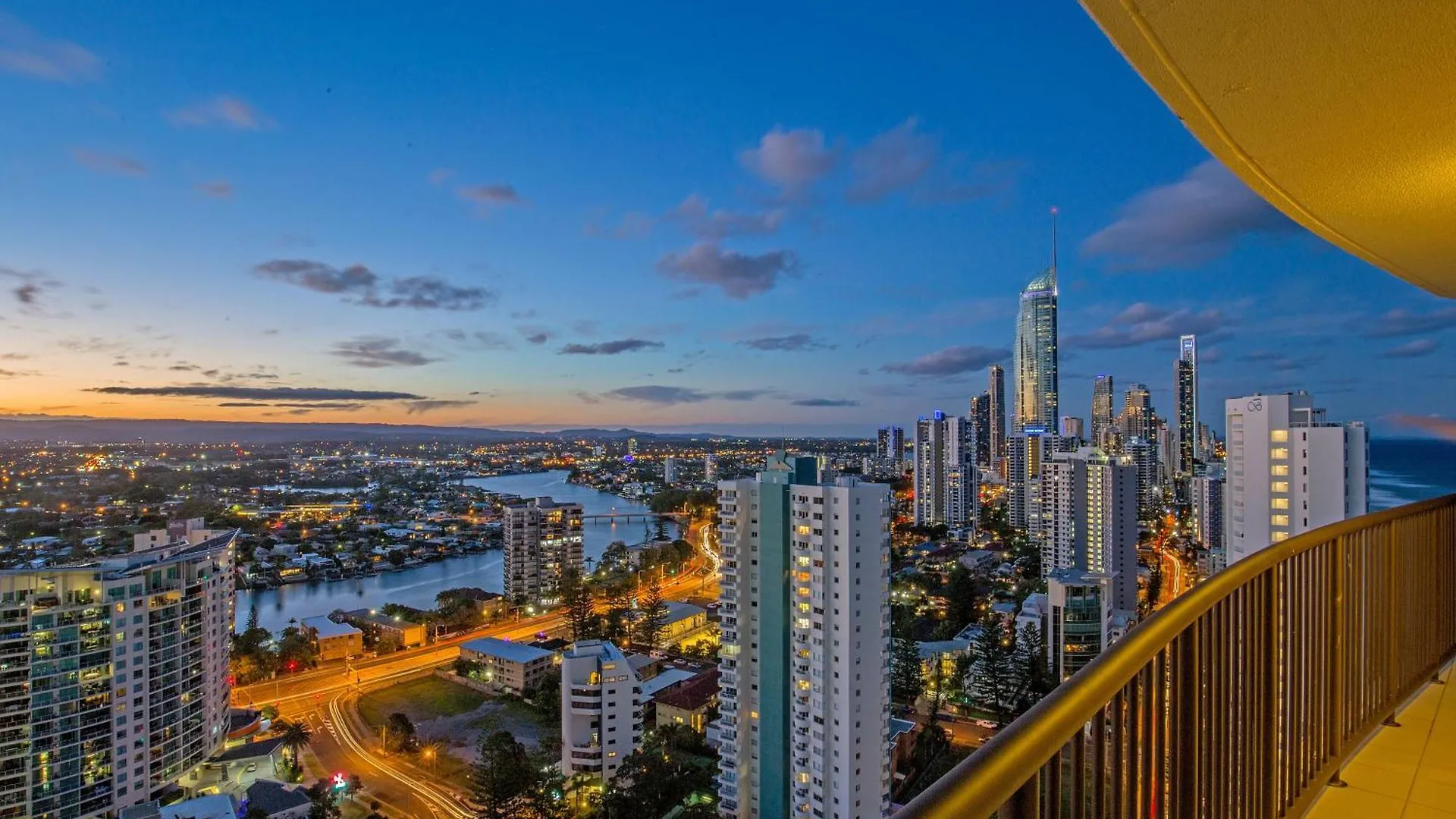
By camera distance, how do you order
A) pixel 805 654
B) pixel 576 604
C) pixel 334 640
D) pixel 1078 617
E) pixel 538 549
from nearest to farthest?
pixel 805 654 → pixel 1078 617 → pixel 334 640 → pixel 576 604 → pixel 538 549

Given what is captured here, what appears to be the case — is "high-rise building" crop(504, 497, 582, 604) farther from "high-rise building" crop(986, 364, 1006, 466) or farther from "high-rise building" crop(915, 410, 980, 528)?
"high-rise building" crop(986, 364, 1006, 466)

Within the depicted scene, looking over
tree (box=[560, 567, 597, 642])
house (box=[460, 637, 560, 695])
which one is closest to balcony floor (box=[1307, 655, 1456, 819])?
house (box=[460, 637, 560, 695])

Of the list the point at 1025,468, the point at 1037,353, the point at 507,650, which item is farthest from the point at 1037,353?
the point at 507,650

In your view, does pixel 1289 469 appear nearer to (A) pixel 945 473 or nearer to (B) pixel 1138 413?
(A) pixel 945 473

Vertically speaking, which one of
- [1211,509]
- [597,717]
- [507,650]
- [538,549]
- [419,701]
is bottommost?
[419,701]

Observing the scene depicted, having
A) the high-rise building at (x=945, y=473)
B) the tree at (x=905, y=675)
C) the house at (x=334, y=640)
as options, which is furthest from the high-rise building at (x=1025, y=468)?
the house at (x=334, y=640)

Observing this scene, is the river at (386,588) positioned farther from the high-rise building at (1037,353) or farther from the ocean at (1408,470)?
the high-rise building at (1037,353)

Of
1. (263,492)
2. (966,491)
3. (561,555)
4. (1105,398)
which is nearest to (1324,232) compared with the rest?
(561,555)
